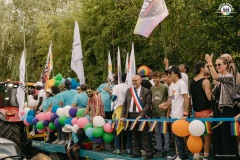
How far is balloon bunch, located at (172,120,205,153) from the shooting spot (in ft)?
24.4

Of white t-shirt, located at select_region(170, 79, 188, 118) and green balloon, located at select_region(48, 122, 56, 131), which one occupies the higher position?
white t-shirt, located at select_region(170, 79, 188, 118)

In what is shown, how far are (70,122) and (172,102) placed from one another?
10.6 ft

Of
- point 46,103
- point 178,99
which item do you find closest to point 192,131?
point 178,99

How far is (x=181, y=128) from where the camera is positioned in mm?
7660

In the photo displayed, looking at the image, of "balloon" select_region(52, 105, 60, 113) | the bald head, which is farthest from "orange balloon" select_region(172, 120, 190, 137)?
"balloon" select_region(52, 105, 60, 113)

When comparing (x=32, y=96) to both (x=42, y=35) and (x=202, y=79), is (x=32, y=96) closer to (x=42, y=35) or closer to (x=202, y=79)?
(x=202, y=79)

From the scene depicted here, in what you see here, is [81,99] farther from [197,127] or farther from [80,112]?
[197,127]

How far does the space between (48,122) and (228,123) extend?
5639 mm

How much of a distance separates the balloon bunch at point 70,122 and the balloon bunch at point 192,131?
2.32 metres

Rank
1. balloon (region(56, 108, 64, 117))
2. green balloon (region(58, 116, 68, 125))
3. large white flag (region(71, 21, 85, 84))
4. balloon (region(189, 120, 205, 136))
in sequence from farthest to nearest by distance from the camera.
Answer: large white flag (region(71, 21, 85, 84)) < balloon (region(56, 108, 64, 117)) < green balloon (region(58, 116, 68, 125)) < balloon (region(189, 120, 205, 136))

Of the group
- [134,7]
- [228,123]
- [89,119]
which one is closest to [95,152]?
[89,119]

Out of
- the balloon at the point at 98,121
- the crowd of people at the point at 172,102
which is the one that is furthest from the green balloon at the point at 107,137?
the balloon at the point at 98,121

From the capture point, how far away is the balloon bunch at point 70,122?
970cm

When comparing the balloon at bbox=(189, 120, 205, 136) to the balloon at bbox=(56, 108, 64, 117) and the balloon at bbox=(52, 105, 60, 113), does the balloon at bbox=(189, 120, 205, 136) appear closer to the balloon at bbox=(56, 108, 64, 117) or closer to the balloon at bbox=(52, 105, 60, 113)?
the balloon at bbox=(56, 108, 64, 117)
